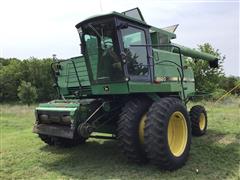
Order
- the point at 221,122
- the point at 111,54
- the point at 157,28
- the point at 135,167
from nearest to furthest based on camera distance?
the point at 135,167 < the point at 111,54 < the point at 157,28 < the point at 221,122

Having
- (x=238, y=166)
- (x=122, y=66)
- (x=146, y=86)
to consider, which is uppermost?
(x=122, y=66)

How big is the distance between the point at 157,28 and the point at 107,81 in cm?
251

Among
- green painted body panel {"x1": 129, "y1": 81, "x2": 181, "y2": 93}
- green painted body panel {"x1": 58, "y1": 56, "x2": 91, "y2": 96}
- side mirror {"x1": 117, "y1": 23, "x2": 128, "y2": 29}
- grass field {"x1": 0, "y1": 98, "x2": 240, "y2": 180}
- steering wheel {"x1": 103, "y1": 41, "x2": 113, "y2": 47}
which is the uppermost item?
side mirror {"x1": 117, "y1": 23, "x2": 128, "y2": 29}

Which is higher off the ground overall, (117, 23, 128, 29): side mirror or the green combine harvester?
(117, 23, 128, 29): side mirror

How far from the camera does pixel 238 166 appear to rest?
6.24 m

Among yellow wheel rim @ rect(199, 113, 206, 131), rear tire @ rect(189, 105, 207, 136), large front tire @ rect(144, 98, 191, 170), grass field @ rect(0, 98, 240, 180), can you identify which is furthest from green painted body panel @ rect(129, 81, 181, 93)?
yellow wheel rim @ rect(199, 113, 206, 131)

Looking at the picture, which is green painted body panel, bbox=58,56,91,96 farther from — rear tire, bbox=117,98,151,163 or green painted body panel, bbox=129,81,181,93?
rear tire, bbox=117,98,151,163

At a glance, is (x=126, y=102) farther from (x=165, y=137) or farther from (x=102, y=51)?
(x=165, y=137)

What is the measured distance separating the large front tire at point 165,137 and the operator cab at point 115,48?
892mm

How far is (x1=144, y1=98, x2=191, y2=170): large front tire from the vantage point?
18.9 feet

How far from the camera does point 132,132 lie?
607 cm

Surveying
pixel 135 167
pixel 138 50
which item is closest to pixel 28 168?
pixel 135 167

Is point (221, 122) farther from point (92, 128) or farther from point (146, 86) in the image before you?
point (92, 128)

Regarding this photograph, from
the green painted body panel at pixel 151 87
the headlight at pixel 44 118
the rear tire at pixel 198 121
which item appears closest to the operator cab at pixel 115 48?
the green painted body panel at pixel 151 87
